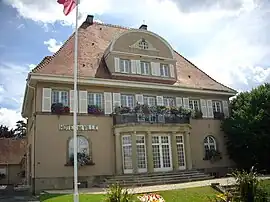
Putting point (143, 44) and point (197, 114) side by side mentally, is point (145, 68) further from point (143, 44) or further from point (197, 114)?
point (197, 114)

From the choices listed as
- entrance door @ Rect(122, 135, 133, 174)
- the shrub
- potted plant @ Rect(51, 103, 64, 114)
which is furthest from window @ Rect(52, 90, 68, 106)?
the shrub

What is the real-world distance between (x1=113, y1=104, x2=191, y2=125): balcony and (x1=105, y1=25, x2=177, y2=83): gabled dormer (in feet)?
9.46

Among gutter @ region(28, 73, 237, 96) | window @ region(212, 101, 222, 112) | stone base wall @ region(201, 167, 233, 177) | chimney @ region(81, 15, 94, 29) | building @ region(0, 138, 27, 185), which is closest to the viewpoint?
gutter @ region(28, 73, 237, 96)

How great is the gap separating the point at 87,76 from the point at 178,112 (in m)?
7.31

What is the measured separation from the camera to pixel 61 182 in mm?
20719

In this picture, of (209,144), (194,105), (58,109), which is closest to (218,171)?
(209,144)

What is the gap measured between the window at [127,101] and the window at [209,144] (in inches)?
277

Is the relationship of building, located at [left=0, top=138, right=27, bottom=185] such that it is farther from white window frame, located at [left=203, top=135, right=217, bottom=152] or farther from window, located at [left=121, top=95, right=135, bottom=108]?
white window frame, located at [left=203, top=135, right=217, bottom=152]

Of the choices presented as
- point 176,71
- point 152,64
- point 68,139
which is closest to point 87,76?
point 68,139

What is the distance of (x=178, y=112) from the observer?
24.4 metres

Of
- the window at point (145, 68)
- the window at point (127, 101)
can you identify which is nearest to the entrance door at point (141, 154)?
the window at point (127, 101)

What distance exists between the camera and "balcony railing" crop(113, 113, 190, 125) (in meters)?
22.7

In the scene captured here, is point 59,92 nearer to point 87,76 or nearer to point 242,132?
point 87,76

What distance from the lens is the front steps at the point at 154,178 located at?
20.5 meters
